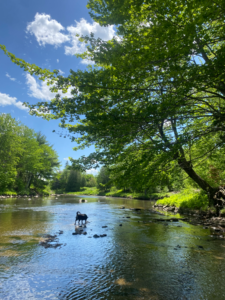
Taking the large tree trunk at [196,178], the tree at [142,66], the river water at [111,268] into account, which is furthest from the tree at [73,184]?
the tree at [142,66]

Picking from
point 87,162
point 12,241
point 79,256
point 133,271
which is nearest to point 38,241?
point 12,241

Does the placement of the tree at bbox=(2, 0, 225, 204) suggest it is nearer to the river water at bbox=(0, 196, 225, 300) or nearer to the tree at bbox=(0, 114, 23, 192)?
the river water at bbox=(0, 196, 225, 300)

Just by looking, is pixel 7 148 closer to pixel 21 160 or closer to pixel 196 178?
pixel 21 160

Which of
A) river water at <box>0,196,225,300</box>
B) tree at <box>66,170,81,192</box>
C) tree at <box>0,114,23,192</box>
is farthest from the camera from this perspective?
tree at <box>66,170,81,192</box>

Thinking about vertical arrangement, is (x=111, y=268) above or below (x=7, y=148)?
below

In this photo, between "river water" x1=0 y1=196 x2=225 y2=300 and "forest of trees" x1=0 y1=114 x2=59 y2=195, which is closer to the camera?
"river water" x1=0 y1=196 x2=225 y2=300

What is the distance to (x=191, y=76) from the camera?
499 centimetres

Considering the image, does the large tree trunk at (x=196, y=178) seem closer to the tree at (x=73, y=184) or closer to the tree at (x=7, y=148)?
the tree at (x=7, y=148)

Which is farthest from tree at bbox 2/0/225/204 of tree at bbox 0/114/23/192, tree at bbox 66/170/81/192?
tree at bbox 66/170/81/192

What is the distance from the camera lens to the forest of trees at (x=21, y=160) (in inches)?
1372

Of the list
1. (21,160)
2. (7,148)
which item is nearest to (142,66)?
(7,148)

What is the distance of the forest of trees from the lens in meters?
34.8

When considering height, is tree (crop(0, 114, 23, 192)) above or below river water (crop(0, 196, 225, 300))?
above

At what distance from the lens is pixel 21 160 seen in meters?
44.2
